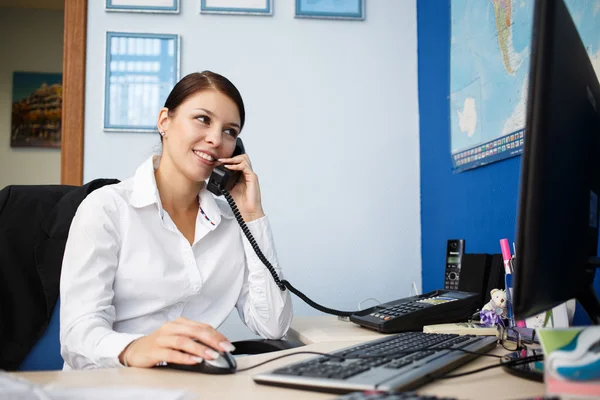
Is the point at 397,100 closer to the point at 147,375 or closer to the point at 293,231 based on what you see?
the point at 293,231

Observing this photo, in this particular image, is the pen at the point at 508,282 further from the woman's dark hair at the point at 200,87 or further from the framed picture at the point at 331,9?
the framed picture at the point at 331,9

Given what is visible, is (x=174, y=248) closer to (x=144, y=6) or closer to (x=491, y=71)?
(x=491, y=71)

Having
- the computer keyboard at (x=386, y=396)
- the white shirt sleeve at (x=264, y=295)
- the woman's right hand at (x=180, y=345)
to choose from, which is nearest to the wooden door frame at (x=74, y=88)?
the white shirt sleeve at (x=264, y=295)

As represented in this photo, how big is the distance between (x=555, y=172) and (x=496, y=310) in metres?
0.59

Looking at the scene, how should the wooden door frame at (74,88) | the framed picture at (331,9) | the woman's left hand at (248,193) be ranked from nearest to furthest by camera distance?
the woman's left hand at (248,193) < the wooden door frame at (74,88) < the framed picture at (331,9)

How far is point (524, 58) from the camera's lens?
4.87 ft

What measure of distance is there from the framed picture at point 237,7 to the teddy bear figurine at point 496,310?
153 cm

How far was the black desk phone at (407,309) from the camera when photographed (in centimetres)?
127

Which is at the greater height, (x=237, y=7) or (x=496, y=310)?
(x=237, y=7)

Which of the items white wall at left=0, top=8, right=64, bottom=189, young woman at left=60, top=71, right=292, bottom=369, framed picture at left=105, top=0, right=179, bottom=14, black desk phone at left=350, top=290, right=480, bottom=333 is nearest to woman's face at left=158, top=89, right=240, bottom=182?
young woman at left=60, top=71, right=292, bottom=369

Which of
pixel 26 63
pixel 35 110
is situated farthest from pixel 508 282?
pixel 26 63

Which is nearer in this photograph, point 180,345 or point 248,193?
point 180,345

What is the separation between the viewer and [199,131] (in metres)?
1.45

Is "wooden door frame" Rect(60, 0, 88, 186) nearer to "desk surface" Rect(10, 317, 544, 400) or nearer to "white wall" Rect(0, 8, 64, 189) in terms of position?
"desk surface" Rect(10, 317, 544, 400)
